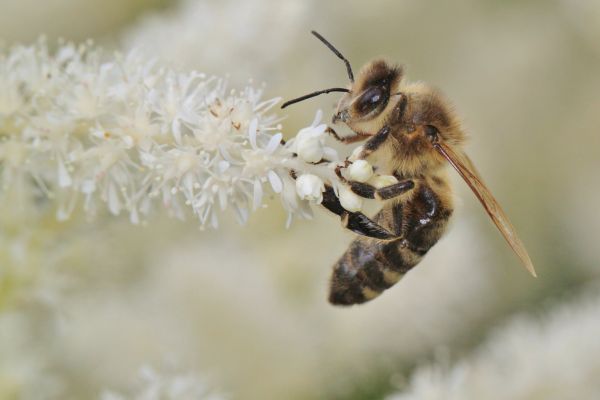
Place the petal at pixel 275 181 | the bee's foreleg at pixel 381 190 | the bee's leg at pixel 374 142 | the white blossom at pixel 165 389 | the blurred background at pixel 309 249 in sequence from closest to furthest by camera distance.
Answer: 1. the petal at pixel 275 181
2. the bee's foreleg at pixel 381 190
3. the bee's leg at pixel 374 142
4. the white blossom at pixel 165 389
5. the blurred background at pixel 309 249

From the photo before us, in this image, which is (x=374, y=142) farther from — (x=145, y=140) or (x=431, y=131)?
(x=145, y=140)

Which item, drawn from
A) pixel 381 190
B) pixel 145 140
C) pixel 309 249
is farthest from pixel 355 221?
pixel 309 249

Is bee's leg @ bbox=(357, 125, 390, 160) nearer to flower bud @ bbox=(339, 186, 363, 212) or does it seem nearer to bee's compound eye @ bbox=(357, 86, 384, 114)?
bee's compound eye @ bbox=(357, 86, 384, 114)

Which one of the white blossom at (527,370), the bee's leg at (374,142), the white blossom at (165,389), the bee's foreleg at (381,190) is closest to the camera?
the bee's foreleg at (381,190)

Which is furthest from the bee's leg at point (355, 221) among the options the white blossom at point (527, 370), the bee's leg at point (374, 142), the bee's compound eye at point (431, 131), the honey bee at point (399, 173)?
the white blossom at point (527, 370)

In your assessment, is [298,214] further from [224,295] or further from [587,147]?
[587,147]

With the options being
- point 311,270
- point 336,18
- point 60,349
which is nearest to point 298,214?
point 60,349

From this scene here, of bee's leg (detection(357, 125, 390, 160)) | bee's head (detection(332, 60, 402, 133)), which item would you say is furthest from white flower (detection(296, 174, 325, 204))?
bee's head (detection(332, 60, 402, 133))

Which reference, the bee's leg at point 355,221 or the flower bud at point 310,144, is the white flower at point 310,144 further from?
the bee's leg at point 355,221
